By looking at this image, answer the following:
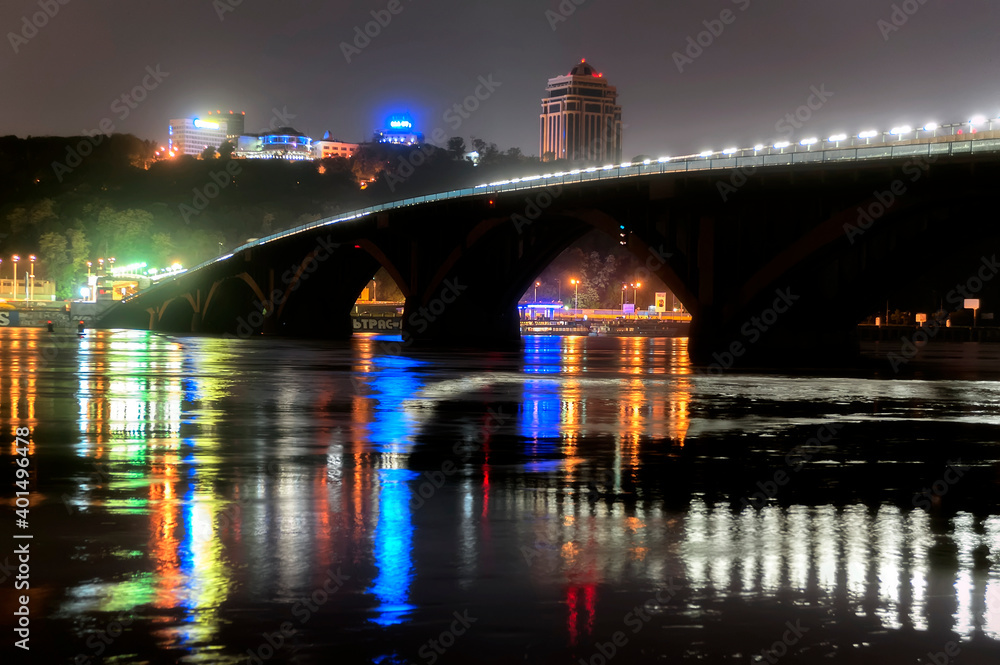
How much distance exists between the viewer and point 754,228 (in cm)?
5959

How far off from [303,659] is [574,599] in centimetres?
236

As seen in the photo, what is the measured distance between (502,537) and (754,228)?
50.8 m

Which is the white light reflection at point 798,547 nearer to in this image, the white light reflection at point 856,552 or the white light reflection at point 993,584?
the white light reflection at point 856,552

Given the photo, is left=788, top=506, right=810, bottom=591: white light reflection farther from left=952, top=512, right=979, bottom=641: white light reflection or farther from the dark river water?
left=952, top=512, right=979, bottom=641: white light reflection

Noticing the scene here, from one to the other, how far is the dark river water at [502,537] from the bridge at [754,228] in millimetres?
28404

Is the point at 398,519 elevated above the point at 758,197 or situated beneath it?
situated beneath

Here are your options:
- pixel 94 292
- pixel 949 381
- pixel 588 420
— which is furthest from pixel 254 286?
pixel 588 420

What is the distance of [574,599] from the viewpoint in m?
8.79

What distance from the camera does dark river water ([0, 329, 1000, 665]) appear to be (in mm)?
7770

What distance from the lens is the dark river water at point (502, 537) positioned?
306 inches

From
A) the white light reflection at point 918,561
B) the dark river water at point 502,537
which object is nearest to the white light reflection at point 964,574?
the dark river water at point 502,537

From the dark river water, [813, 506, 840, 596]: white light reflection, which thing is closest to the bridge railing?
the dark river water

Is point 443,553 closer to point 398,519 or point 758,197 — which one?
point 398,519

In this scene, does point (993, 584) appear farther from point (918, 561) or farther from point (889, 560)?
point (889, 560)
